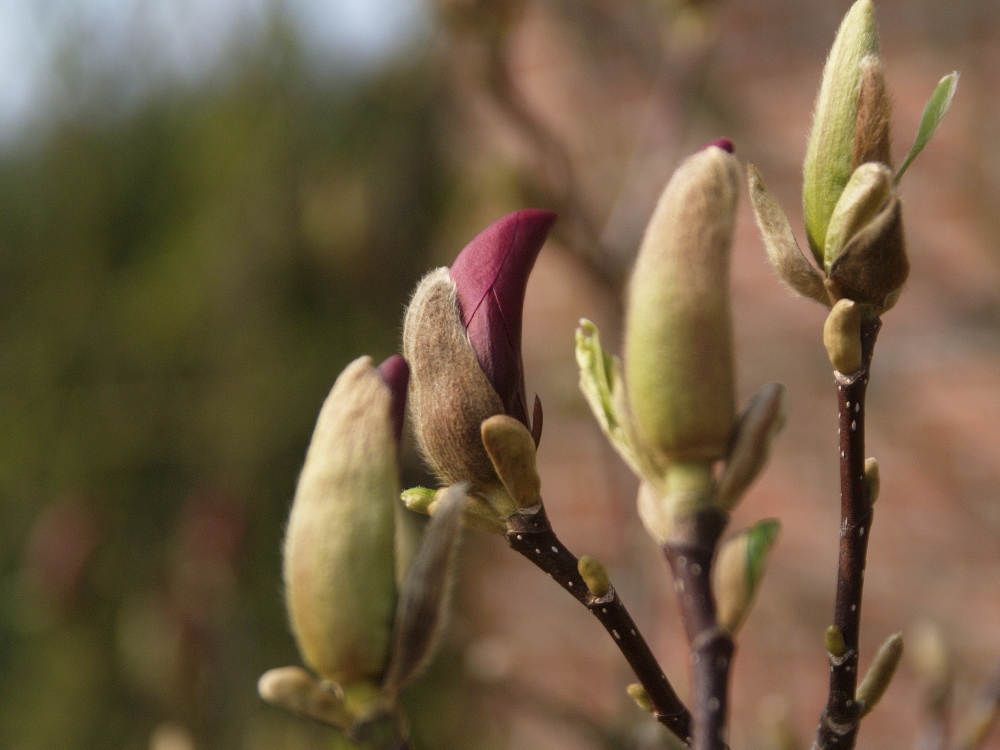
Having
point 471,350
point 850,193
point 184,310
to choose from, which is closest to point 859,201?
point 850,193

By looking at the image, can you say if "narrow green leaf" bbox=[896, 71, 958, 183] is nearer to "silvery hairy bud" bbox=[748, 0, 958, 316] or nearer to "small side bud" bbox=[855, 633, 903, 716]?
"silvery hairy bud" bbox=[748, 0, 958, 316]

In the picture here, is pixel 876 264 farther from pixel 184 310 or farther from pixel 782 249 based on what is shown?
pixel 184 310

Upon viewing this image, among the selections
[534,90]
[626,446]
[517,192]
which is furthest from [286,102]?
[626,446]

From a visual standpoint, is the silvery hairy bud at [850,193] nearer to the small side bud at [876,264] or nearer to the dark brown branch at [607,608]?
the small side bud at [876,264]

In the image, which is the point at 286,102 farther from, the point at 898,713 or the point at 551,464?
the point at 898,713

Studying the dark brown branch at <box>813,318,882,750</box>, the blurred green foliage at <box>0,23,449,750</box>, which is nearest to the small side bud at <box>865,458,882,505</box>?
the dark brown branch at <box>813,318,882,750</box>
